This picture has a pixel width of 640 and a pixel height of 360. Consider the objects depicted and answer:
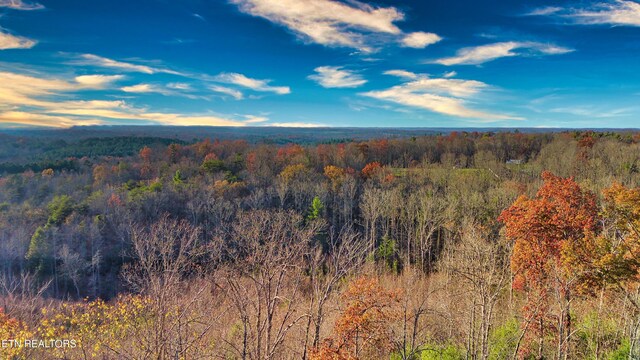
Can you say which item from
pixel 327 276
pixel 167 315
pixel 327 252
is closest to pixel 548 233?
pixel 327 276

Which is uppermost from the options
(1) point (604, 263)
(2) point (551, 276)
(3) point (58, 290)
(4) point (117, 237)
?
(1) point (604, 263)

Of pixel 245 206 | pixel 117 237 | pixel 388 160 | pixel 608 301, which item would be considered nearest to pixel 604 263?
pixel 608 301

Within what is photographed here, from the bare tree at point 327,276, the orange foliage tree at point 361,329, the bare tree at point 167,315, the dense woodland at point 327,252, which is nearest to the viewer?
the bare tree at point 167,315

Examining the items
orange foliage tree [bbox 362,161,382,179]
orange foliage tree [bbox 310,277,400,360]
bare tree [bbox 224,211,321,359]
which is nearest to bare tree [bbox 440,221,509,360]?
orange foliage tree [bbox 310,277,400,360]

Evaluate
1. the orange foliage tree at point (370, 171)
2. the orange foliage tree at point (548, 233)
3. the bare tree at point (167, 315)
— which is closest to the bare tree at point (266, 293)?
the bare tree at point (167, 315)

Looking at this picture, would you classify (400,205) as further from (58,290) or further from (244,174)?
(58,290)

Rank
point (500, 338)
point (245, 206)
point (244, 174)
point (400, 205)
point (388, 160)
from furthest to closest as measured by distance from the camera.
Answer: point (388, 160), point (244, 174), point (245, 206), point (400, 205), point (500, 338)

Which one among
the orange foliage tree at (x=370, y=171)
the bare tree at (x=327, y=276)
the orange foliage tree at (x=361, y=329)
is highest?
the orange foliage tree at (x=370, y=171)

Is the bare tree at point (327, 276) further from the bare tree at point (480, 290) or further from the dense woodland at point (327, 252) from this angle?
the bare tree at point (480, 290)
